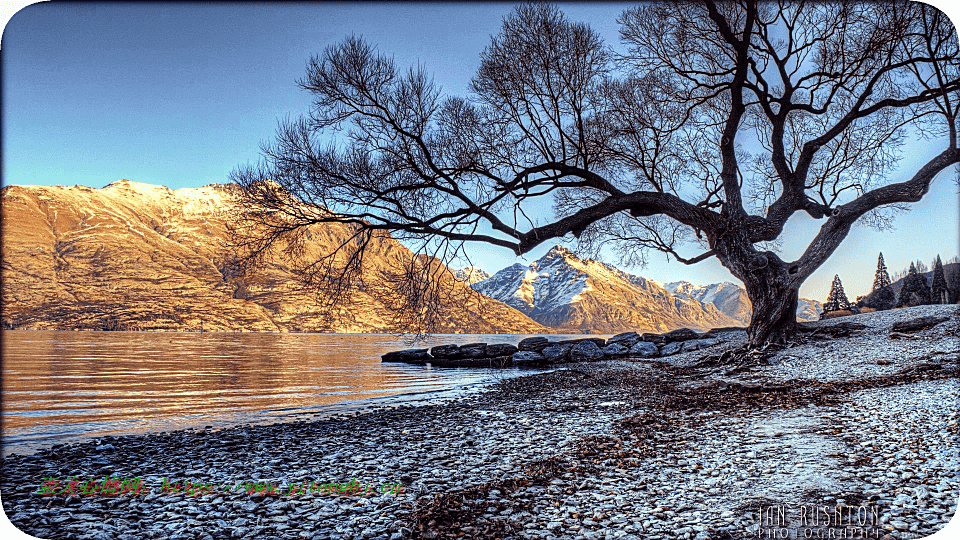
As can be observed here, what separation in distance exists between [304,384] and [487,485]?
52.8ft

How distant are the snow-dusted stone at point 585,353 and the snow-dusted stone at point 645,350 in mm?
2059

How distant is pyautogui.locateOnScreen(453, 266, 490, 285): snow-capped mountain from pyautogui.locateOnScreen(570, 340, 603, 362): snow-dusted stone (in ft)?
57.8

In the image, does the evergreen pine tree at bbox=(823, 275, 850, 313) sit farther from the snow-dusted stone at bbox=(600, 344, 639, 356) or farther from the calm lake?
the calm lake

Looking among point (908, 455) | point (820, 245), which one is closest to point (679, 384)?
point (820, 245)

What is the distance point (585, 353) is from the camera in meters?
29.5

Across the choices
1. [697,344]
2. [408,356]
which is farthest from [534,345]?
[697,344]

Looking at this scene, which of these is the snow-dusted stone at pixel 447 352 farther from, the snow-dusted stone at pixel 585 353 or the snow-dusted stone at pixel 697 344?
the snow-dusted stone at pixel 697 344

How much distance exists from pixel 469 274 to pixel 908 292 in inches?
1596

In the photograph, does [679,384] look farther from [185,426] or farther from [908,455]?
[185,426]

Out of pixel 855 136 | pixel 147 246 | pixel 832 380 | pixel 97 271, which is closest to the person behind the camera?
pixel 832 380

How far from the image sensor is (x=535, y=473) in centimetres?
550

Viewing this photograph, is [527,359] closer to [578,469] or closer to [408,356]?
[408,356]

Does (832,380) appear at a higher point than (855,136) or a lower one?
lower

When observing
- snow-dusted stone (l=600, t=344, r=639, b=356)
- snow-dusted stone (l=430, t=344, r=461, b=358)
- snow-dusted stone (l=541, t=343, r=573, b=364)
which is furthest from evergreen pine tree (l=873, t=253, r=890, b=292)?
snow-dusted stone (l=430, t=344, r=461, b=358)
